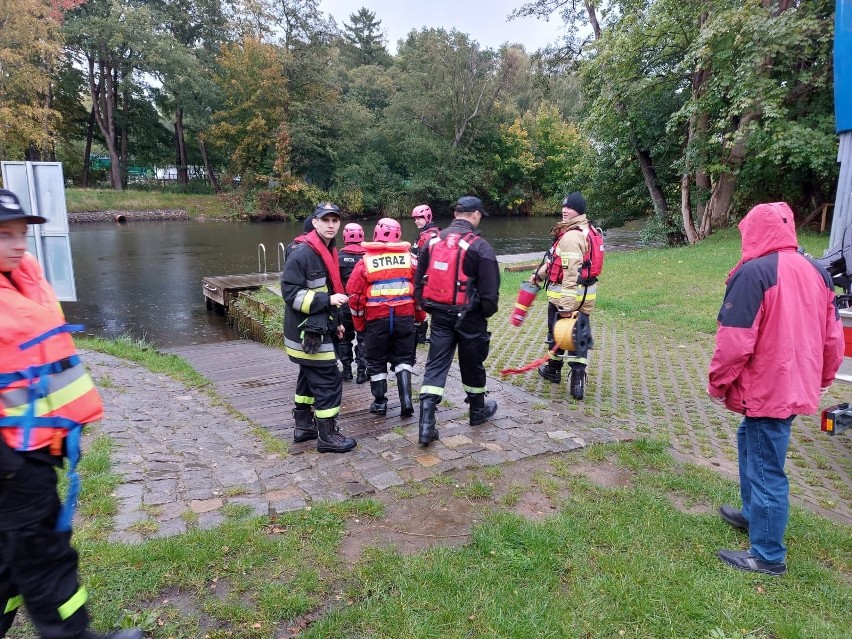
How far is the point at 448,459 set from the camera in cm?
458

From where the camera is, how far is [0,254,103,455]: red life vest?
7.22ft

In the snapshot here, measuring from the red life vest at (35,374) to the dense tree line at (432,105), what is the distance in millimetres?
16567

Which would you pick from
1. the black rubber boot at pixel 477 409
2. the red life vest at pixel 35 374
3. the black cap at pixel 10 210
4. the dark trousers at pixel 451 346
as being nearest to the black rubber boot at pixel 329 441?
the dark trousers at pixel 451 346

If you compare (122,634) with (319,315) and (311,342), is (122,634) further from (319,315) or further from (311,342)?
(319,315)

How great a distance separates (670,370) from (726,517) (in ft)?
13.4

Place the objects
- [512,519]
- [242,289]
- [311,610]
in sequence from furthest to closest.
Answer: [242,289] < [512,519] < [311,610]

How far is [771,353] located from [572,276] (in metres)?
3.08

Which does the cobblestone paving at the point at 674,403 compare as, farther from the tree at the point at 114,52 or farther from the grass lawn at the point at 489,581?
the tree at the point at 114,52

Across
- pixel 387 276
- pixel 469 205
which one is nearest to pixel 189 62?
pixel 387 276

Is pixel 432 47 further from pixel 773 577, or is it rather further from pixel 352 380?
pixel 773 577

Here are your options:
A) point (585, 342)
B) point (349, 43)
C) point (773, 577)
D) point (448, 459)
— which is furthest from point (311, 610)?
point (349, 43)

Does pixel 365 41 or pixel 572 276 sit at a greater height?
pixel 365 41

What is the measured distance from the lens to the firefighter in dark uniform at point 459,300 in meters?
4.93

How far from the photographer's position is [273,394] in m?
6.59
